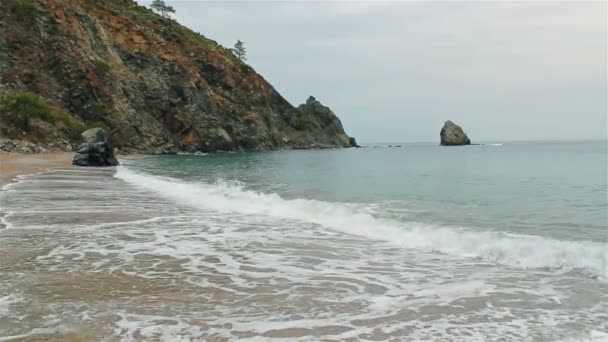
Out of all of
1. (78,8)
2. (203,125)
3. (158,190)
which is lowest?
(158,190)

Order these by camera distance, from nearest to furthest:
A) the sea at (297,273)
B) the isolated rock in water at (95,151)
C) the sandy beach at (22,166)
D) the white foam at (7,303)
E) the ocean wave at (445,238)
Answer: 1. the sea at (297,273)
2. the white foam at (7,303)
3. the ocean wave at (445,238)
4. the sandy beach at (22,166)
5. the isolated rock in water at (95,151)

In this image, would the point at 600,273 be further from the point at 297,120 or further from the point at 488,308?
the point at 297,120

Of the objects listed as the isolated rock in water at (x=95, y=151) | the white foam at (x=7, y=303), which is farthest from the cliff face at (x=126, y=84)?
the white foam at (x=7, y=303)

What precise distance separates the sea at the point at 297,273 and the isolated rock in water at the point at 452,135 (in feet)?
475

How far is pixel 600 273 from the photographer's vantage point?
7.95m

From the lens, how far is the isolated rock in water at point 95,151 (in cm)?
3753

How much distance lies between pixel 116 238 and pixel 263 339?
6402mm

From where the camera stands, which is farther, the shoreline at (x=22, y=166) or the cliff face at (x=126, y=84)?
the cliff face at (x=126, y=84)

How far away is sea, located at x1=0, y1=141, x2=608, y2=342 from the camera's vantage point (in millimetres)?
5457

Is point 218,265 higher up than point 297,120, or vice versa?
point 297,120

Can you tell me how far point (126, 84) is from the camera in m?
74.7

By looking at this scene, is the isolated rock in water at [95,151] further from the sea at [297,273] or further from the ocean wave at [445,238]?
the sea at [297,273]

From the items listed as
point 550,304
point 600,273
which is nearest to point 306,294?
point 550,304

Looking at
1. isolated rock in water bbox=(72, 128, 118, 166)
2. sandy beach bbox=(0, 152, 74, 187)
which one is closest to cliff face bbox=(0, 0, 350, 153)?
sandy beach bbox=(0, 152, 74, 187)
